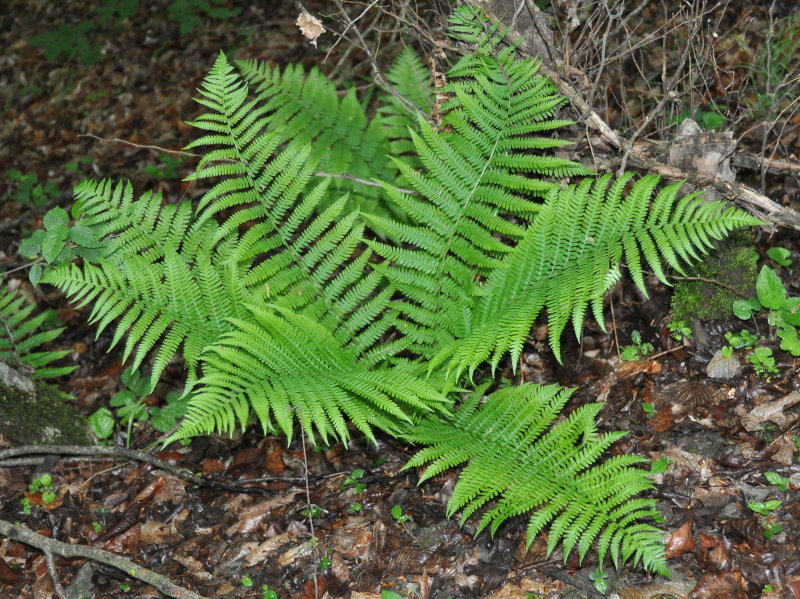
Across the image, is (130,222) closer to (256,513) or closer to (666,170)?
(256,513)

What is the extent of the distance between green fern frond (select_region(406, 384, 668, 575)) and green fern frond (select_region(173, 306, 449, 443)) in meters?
0.23

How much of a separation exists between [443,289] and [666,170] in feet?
3.78

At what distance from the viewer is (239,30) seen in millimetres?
6836

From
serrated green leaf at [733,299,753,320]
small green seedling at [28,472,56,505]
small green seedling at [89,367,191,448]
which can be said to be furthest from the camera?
small green seedling at [89,367,191,448]

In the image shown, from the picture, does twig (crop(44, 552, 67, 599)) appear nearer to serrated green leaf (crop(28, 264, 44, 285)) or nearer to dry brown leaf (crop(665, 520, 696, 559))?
serrated green leaf (crop(28, 264, 44, 285))

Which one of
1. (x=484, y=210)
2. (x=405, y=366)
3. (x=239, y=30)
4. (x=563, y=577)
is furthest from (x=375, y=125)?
(x=239, y=30)

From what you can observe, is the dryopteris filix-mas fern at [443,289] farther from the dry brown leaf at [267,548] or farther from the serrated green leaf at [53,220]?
the dry brown leaf at [267,548]

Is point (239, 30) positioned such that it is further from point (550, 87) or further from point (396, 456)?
point (396, 456)

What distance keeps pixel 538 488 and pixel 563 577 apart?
35 cm

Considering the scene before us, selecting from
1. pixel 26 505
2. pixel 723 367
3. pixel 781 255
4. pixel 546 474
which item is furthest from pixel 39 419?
pixel 781 255

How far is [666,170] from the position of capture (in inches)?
127

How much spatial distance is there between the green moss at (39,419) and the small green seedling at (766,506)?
10.7 feet

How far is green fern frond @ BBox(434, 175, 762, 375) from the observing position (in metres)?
2.72

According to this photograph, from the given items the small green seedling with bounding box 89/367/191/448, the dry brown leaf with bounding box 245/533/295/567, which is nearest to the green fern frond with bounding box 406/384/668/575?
the dry brown leaf with bounding box 245/533/295/567
